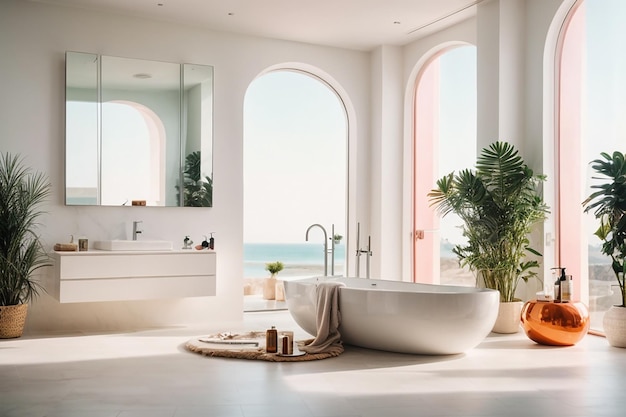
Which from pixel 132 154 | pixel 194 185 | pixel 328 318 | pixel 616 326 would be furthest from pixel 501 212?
pixel 132 154

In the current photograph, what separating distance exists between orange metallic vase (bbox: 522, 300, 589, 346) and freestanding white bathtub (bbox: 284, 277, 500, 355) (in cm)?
64

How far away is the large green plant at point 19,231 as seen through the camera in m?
5.26

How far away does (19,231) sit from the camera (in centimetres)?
532

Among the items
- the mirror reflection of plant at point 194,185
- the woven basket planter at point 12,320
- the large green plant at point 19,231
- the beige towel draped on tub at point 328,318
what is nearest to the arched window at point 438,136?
the mirror reflection of plant at point 194,185

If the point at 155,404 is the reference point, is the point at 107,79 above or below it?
above

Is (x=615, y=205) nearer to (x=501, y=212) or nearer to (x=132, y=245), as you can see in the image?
(x=501, y=212)

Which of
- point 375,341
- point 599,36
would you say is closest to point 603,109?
point 599,36

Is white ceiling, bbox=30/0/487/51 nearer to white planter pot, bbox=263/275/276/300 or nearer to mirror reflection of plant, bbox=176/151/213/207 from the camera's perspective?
mirror reflection of plant, bbox=176/151/213/207

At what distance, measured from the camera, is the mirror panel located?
5.88 metres

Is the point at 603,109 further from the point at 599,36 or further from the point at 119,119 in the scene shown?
the point at 119,119

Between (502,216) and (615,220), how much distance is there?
2.99ft

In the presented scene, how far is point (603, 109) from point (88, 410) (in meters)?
4.39

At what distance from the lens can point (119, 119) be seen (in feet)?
19.7

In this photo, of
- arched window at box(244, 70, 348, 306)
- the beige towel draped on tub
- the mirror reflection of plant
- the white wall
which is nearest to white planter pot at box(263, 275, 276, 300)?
the white wall
